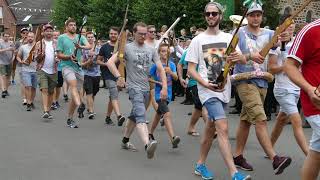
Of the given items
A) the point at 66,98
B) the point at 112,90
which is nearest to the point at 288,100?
the point at 112,90

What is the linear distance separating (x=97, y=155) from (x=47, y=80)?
419 centimetres

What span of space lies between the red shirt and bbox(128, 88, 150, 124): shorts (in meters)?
3.04

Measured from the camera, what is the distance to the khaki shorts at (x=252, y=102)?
20.5 feet

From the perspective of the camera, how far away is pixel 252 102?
20.5ft

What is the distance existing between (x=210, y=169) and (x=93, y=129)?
3.71 meters

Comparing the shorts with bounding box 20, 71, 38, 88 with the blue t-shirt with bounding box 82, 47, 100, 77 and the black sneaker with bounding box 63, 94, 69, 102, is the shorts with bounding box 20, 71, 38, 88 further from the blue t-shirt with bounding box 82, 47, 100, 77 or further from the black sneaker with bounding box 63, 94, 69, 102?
the blue t-shirt with bounding box 82, 47, 100, 77

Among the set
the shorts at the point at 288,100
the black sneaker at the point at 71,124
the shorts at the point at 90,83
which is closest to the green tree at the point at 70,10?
the shorts at the point at 90,83

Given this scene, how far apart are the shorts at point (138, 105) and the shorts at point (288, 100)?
69.7 inches

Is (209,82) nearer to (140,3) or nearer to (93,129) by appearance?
(93,129)

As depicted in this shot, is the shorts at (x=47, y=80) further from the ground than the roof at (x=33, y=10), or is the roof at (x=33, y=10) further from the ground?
the shorts at (x=47, y=80)

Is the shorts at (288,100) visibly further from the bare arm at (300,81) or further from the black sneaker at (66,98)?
the black sneaker at (66,98)

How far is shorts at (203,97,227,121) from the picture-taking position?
5796 millimetres

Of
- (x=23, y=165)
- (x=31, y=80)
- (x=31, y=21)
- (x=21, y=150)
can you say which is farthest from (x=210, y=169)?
(x=31, y=21)

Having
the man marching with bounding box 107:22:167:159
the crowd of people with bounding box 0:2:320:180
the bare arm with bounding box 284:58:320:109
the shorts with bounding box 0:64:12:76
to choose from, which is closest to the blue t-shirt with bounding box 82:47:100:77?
the crowd of people with bounding box 0:2:320:180
